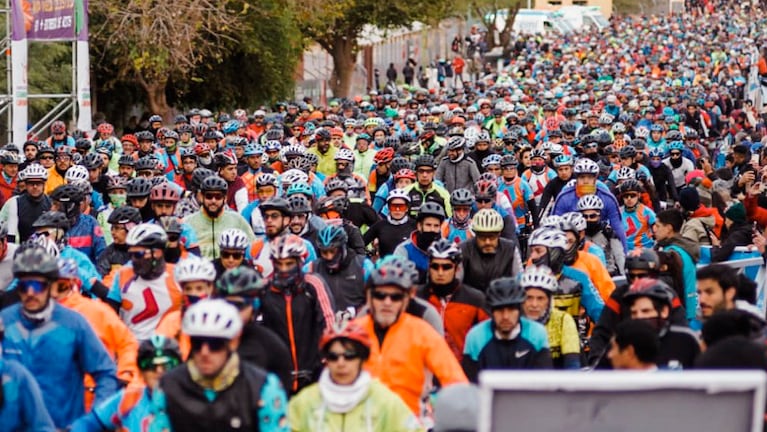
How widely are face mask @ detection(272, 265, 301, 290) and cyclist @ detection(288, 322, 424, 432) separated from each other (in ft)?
8.40

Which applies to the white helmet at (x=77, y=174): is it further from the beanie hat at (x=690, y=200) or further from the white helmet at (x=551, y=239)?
the white helmet at (x=551, y=239)

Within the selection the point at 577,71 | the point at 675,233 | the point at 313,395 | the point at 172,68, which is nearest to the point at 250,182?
the point at 675,233

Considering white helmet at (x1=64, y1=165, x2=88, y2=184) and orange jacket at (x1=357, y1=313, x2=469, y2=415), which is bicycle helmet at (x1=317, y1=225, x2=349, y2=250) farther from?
white helmet at (x1=64, y1=165, x2=88, y2=184)

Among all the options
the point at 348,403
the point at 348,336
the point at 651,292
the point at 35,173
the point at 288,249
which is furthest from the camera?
the point at 35,173

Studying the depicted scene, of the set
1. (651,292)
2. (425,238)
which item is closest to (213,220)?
(425,238)

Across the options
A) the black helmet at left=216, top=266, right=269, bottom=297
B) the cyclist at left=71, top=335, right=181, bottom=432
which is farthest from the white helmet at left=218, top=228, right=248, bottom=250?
the cyclist at left=71, top=335, right=181, bottom=432

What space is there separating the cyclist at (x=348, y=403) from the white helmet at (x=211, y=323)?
0.49m

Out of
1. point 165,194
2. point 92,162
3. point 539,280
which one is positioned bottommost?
point 539,280

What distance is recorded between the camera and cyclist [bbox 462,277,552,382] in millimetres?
9023

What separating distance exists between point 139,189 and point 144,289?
175 inches

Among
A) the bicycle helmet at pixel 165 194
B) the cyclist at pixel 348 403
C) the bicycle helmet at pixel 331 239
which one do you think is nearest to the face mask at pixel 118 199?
the bicycle helmet at pixel 165 194

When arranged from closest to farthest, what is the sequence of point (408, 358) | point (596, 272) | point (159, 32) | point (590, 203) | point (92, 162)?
point (408, 358), point (596, 272), point (590, 203), point (92, 162), point (159, 32)

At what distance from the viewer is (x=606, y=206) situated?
49.7 ft

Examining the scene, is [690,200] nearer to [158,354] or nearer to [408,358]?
[408,358]
